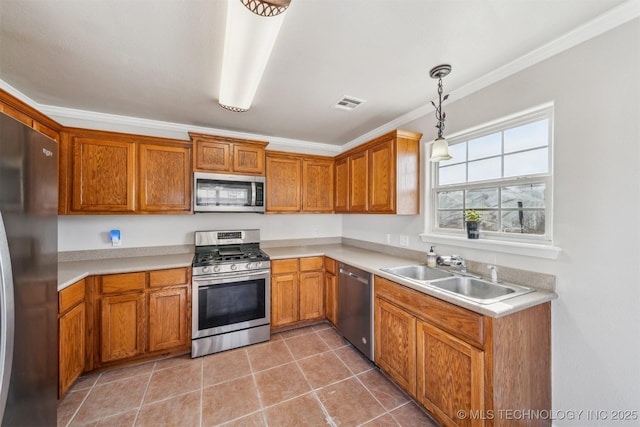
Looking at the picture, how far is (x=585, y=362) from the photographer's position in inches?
57.8

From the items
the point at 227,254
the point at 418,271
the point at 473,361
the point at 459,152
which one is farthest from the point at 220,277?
the point at 459,152

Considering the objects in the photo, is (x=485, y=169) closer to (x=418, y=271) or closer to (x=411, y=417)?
(x=418, y=271)

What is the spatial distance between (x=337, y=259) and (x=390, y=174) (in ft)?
3.58

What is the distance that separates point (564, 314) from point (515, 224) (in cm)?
64

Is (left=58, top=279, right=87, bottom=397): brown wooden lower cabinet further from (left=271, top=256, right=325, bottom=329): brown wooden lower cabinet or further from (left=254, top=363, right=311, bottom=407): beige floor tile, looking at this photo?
(left=271, top=256, right=325, bottom=329): brown wooden lower cabinet

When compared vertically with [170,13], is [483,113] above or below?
below

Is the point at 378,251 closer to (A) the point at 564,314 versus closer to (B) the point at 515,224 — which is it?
(B) the point at 515,224

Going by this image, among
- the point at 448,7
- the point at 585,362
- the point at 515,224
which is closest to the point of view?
the point at 448,7

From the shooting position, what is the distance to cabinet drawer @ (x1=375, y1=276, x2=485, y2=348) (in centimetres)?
142

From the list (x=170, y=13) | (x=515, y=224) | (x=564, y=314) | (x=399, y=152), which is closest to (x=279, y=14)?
(x=170, y=13)

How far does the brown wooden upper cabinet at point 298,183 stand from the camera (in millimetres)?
3283

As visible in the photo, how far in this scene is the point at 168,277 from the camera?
241cm

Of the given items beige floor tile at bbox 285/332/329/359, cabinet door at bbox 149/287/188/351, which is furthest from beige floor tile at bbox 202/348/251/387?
beige floor tile at bbox 285/332/329/359

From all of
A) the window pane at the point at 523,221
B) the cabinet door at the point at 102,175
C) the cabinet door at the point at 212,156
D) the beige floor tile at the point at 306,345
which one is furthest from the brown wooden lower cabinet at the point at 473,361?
the cabinet door at the point at 102,175
